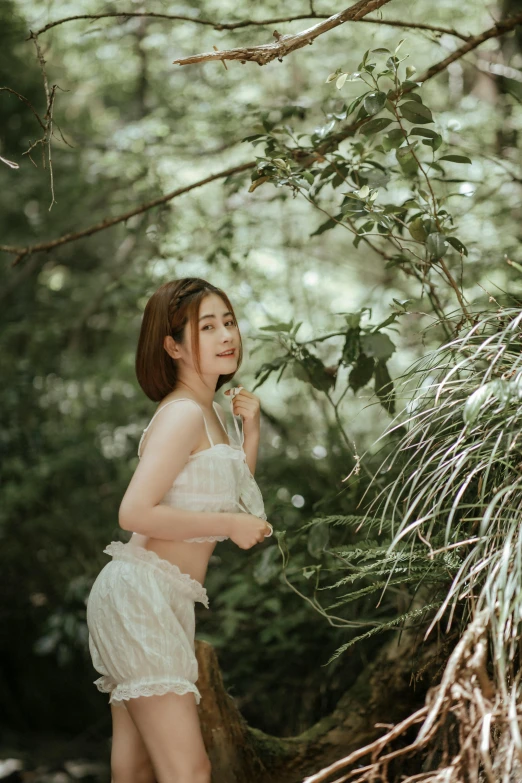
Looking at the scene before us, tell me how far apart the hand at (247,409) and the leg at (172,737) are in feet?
2.34

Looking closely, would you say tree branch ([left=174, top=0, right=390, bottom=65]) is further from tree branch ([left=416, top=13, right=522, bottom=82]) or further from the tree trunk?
the tree trunk

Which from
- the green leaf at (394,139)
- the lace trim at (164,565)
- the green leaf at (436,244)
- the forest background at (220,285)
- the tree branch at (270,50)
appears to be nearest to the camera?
the tree branch at (270,50)

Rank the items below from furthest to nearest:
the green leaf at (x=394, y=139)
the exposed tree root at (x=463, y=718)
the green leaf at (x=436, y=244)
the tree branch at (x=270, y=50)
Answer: the green leaf at (x=394, y=139)
the green leaf at (x=436, y=244)
the tree branch at (x=270, y=50)
the exposed tree root at (x=463, y=718)

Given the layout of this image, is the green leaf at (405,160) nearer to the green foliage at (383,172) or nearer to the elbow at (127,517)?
the green foliage at (383,172)

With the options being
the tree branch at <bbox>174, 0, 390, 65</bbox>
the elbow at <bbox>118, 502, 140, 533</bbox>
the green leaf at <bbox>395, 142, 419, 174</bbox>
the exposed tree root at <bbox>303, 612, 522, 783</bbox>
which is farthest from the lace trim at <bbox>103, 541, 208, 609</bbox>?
the green leaf at <bbox>395, 142, 419, 174</bbox>

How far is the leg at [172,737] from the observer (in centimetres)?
174

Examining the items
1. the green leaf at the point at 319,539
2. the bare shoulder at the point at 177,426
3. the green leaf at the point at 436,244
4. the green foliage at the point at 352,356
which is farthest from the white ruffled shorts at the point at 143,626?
the green leaf at the point at 436,244

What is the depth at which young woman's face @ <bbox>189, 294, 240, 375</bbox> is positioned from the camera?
202cm

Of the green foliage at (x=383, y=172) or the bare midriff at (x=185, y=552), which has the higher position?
the green foliage at (x=383, y=172)

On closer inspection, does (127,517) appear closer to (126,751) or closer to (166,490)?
(166,490)

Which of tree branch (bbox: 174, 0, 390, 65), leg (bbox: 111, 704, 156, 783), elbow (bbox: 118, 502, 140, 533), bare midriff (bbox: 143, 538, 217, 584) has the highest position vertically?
tree branch (bbox: 174, 0, 390, 65)

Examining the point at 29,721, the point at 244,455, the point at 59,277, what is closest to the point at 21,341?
the point at 59,277

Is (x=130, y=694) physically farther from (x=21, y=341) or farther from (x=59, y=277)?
(x=59, y=277)

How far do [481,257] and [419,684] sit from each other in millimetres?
2092
